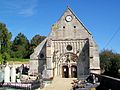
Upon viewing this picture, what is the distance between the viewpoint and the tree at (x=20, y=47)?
9185cm

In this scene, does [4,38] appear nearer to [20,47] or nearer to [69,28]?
[20,47]

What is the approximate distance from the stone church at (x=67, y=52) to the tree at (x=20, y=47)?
4350cm

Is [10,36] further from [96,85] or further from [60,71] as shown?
[96,85]

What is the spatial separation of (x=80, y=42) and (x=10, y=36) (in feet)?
104

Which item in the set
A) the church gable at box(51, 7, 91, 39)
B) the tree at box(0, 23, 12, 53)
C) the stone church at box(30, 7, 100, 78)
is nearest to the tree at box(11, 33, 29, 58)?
the tree at box(0, 23, 12, 53)

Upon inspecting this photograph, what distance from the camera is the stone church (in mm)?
46750

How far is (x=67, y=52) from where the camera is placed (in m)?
47.8

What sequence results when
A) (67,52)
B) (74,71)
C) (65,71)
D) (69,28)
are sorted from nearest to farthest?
(67,52), (74,71), (65,71), (69,28)

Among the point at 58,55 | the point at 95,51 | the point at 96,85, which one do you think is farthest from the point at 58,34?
the point at 96,85

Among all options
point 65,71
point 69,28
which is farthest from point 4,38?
point 65,71

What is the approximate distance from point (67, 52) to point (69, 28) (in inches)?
156

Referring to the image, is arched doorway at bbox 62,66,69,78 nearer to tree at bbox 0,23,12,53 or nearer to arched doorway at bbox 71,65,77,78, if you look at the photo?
arched doorway at bbox 71,65,77,78

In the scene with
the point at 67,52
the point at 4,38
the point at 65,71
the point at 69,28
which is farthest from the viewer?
the point at 4,38

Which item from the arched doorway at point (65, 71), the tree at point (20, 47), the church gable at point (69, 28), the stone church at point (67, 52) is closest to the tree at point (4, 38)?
the tree at point (20, 47)
